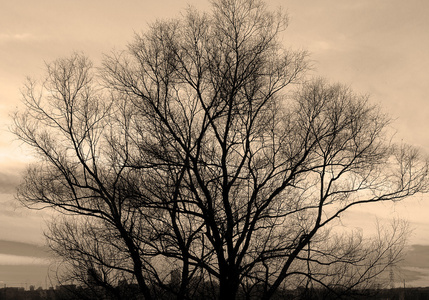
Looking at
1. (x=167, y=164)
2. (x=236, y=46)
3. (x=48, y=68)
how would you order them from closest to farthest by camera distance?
1. (x=167, y=164)
2. (x=236, y=46)
3. (x=48, y=68)

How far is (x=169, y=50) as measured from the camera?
16188mm

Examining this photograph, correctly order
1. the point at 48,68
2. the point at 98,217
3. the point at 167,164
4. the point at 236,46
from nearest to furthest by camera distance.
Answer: the point at 167,164 < the point at 236,46 < the point at 98,217 < the point at 48,68

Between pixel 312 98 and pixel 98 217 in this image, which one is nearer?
pixel 312 98

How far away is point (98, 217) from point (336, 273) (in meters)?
7.58

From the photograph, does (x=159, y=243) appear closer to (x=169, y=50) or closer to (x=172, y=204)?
(x=172, y=204)

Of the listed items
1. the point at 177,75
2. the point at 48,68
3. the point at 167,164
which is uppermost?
the point at 48,68

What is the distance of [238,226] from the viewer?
51.4 ft

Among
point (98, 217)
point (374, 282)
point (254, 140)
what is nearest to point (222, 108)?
point (254, 140)

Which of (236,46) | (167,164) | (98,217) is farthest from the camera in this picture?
(98,217)

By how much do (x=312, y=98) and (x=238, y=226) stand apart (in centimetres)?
441

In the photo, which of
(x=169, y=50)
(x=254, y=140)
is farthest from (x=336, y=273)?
(x=169, y=50)

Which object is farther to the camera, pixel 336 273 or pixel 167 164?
pixel 336 273

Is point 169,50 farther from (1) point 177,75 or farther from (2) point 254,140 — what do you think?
(2) point 254,140

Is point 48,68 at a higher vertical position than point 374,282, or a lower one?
higher
